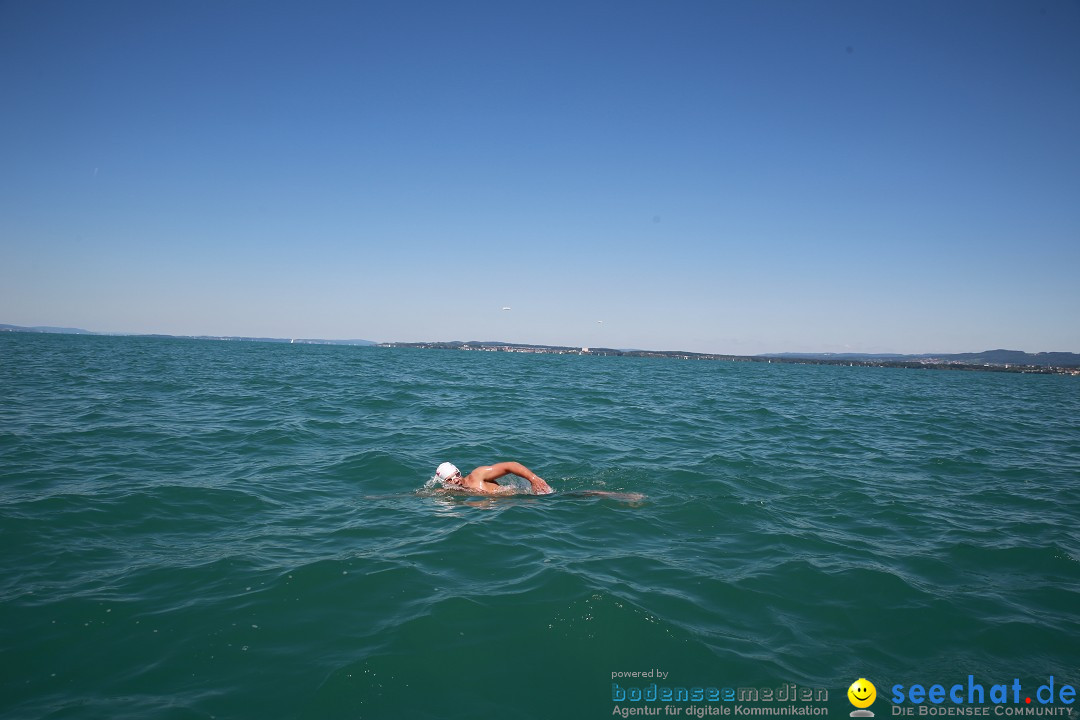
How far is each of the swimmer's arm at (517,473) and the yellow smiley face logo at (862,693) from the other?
642cm

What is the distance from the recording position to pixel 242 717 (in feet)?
14.0

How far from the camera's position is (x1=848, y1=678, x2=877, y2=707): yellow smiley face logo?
15.4 feet

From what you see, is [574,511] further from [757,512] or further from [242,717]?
[242,717]

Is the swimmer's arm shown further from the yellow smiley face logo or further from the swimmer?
the yellow smiley face logo

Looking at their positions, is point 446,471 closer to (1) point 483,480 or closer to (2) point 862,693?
(1) point 483,480

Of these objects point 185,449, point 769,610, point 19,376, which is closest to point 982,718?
point 769,610

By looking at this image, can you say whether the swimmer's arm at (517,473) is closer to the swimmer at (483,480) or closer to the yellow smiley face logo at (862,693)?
the swimmer at (483,480)
